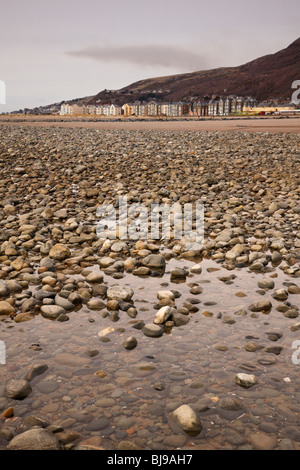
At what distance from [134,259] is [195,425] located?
3.72 m

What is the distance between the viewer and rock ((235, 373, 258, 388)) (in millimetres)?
3467

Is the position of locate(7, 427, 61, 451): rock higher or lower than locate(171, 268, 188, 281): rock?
lower

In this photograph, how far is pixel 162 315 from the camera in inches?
180

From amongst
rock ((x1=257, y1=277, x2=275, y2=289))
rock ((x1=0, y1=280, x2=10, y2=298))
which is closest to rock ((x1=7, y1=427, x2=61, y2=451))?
rock ((x1=0, y1=280, x2=10, y2=298))

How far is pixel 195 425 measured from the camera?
2963mm

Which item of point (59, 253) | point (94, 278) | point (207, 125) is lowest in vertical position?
point (94, 278)

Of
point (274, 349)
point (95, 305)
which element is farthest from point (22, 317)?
point (274, 349)

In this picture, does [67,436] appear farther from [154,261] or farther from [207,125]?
[207,125]

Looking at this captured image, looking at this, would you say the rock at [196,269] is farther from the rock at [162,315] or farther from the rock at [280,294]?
the rock at [162,315]

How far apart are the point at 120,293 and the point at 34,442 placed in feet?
8.37

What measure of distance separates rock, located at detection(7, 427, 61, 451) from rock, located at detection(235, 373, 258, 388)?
1570mm

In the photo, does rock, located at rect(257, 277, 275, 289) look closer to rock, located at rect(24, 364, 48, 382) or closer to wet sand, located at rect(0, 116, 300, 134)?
rock, located at rect(24, 364, 48, 382)
